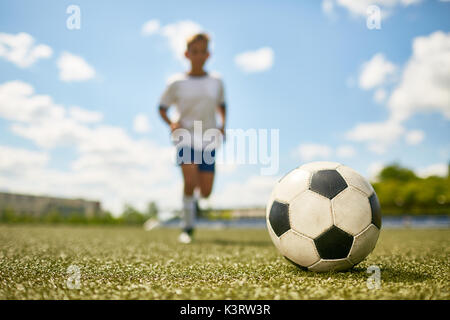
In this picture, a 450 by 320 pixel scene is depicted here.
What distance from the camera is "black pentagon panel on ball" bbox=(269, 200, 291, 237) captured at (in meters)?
2.38

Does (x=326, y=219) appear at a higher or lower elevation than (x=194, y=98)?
lower

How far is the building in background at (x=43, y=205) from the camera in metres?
19.5

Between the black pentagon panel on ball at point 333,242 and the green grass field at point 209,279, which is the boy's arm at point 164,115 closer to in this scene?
the green grass field at point 209,279

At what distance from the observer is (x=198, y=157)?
4.92 metres

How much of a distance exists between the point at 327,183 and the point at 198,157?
280 centimetres

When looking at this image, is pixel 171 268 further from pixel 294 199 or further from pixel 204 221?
pixel 204 221

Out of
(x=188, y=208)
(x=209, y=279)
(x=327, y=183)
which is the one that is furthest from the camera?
(x=188, y=208)

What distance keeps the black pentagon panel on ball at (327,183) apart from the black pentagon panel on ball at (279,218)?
0.24 m

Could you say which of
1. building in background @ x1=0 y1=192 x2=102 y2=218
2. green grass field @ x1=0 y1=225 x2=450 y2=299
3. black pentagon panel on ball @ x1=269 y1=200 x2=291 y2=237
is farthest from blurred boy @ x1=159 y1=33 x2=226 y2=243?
building in background @ x1=0 y1=192 x2=102 y2=218

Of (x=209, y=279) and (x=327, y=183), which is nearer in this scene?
(x=209, y=279)

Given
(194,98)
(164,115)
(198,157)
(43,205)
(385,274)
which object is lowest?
(43,205)

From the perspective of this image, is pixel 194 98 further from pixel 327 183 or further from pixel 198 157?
pixel 327 183

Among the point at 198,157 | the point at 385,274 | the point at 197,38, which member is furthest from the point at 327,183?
the point at 197,38
